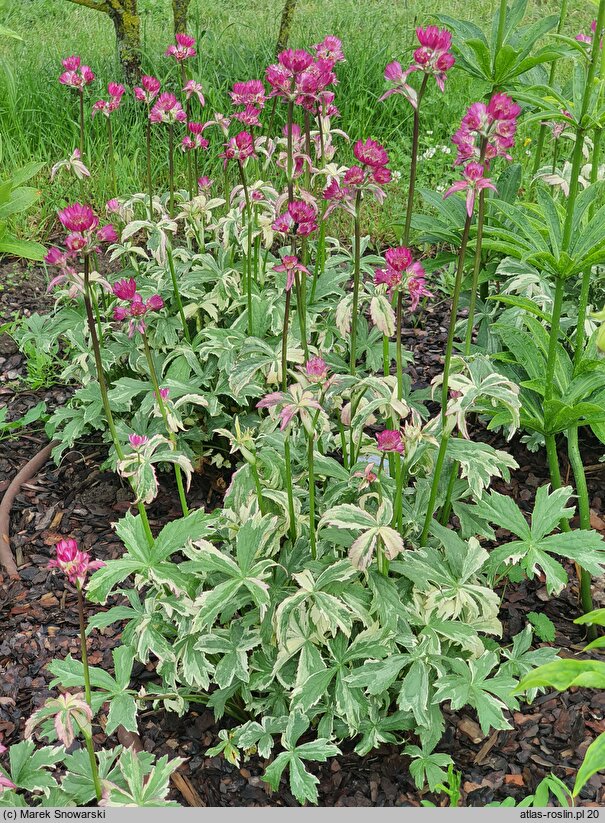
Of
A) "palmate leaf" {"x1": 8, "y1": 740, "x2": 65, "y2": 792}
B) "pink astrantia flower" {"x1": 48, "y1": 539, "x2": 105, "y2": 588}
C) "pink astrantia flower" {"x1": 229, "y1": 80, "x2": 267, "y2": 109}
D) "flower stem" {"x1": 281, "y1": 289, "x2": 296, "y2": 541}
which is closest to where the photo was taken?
"pink astrantia flower" {"x1": 48, "y1": 539, "x2": 105, "y2": 588}

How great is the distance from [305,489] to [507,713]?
820 millimetres

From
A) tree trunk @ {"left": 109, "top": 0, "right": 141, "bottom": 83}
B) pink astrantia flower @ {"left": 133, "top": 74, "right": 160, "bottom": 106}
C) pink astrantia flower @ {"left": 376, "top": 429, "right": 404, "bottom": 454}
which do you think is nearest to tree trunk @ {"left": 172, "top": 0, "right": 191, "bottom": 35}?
tree trunk @ {"left": 109, "top": 0, "right": 141, "bottom": 83}

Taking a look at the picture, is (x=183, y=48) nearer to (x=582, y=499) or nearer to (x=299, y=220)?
(x=299, y=220)

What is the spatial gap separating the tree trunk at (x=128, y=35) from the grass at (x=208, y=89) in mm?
95

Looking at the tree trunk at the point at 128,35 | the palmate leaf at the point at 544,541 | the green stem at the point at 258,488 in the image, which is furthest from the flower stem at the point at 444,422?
the tree trunk at the point at 128,35

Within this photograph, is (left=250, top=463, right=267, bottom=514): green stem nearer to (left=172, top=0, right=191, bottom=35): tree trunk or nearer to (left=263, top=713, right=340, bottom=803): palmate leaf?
(left=263, top=713, right=340, bottom=803): palmate leaf

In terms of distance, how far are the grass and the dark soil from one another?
5.42ft

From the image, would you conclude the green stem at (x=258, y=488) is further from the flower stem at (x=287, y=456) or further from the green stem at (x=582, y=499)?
the green stem at (x=582, y=499)

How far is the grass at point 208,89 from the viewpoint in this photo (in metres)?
4.50

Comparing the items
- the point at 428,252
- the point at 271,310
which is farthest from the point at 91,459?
the point at 428,252

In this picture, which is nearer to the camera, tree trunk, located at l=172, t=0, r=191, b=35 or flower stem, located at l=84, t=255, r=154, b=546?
flower stem, located at l=84, t=255, r=154, b=546

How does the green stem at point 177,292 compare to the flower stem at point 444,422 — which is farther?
the green stem at point 177,292

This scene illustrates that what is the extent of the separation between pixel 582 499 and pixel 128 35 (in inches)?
153

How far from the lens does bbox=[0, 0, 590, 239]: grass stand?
14.8 feet
